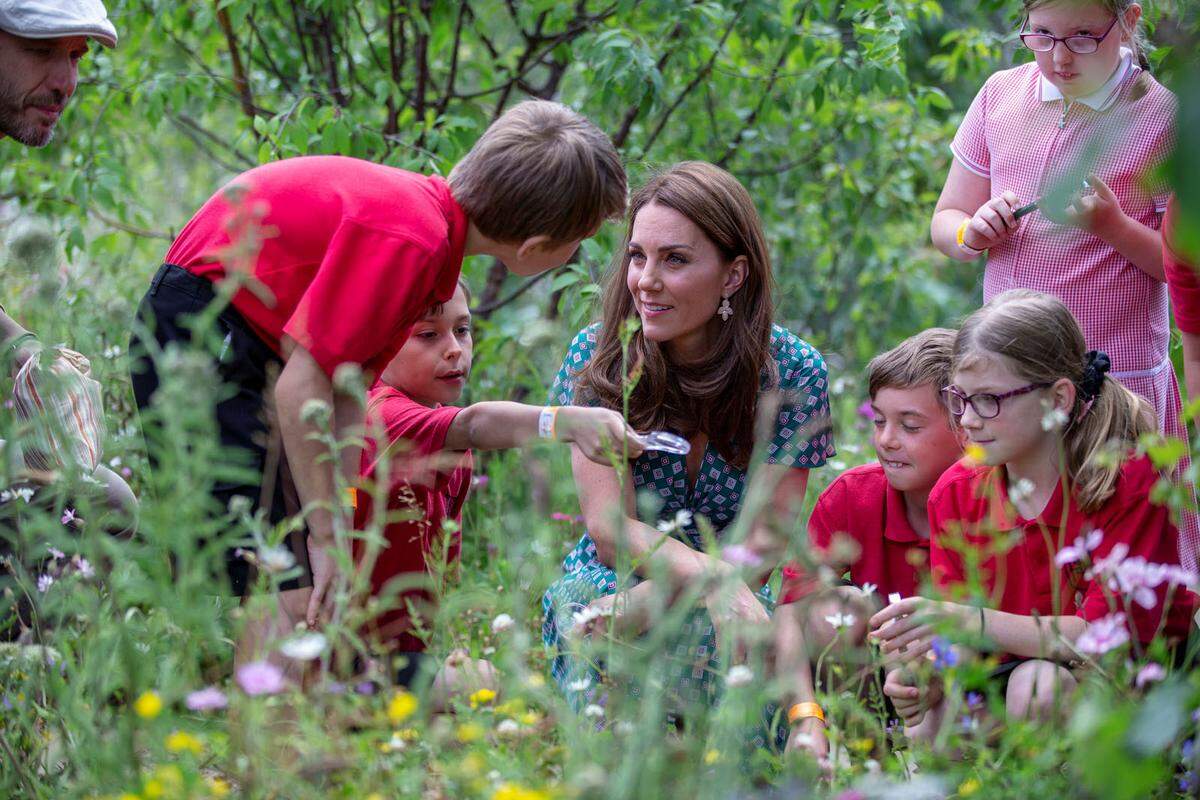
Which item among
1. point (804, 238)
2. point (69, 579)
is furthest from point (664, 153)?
point (69, 579)

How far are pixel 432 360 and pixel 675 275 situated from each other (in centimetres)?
56

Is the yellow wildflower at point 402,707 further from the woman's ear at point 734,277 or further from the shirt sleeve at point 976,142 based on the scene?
the shirt sleeve at point 976,142

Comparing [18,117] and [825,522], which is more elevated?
[18,117]

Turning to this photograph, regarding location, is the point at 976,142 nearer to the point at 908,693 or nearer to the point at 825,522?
the point at 825,522

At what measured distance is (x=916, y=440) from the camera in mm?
2658

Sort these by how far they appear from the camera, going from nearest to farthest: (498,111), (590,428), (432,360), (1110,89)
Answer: (590,428), (1110,89), (432,360), (498,111)

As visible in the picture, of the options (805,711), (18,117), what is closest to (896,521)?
(805,711)

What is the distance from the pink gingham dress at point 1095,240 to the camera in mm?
2619

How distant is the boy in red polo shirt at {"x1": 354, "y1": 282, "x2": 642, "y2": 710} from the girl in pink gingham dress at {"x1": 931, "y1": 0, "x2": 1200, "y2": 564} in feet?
3.45

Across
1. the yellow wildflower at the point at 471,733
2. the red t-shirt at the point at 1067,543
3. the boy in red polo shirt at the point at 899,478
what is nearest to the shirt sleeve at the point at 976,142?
the boy in red polo shirt at the point at 899,478

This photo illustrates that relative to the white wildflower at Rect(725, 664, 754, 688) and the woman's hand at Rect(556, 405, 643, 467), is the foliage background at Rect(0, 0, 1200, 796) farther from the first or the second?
the white wildflower at Rect(725, 664, 754, 688)

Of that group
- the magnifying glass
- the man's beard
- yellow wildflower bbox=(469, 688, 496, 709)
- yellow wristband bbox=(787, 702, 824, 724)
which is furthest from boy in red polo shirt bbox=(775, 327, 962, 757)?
the man's beard

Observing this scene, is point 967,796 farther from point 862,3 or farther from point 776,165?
point 776,165

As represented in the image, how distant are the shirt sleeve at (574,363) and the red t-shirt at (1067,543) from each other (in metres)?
0.81
